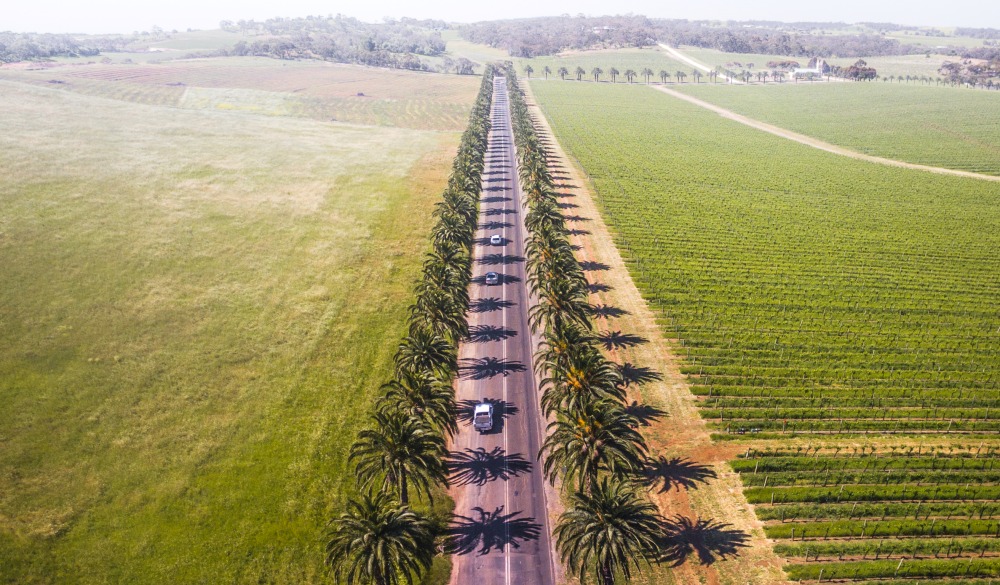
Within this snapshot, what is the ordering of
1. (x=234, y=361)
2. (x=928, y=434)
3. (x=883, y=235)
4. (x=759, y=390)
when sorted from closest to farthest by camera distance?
(x=928, y=434) → (x=759, y=390) → (x=234, y=361) → (x=883, y=235)

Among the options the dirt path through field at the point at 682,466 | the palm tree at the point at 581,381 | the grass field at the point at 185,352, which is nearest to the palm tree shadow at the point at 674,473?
the dirt path through field at the point at 682,466

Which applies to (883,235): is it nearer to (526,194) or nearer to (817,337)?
(817,337)

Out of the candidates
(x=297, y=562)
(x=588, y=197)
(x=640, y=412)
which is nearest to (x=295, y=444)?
(x=297, y=562)

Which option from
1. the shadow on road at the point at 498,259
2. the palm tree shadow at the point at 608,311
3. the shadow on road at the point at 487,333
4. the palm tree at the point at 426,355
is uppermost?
the palm tree at the point at 426,355

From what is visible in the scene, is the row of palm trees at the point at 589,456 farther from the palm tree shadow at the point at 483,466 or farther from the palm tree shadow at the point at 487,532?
the palm tree shadow at the point at 487,532

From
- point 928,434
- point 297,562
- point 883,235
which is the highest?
point 883,235

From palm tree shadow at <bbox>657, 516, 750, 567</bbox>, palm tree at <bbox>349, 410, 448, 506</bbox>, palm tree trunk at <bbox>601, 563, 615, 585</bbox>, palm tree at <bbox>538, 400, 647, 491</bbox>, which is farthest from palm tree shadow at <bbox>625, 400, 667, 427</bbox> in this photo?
palm tree at <bbox>349, 410, 448, 506</bbox>
